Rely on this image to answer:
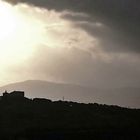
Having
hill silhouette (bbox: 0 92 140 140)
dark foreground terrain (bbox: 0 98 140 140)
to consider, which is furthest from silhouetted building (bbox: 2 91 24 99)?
dark foreground terrain (bbox: 0 98 140 140)

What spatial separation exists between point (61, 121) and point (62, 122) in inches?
19.2

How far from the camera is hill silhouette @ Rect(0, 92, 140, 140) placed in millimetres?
67975

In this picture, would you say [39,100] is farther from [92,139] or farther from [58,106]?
[92,139]

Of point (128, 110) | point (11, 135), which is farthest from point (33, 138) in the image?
point (128, 110)

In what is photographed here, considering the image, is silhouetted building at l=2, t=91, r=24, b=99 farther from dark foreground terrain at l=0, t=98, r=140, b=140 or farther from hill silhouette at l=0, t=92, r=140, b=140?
dark foreground terrain at l=0, t=98, r=140, b=140

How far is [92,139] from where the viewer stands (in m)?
68.4

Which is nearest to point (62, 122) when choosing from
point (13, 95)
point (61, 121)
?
point (61, 121)

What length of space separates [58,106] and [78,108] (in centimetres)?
401

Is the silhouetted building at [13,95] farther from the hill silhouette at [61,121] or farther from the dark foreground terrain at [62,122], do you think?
the dark foreground terrain at [62,122]

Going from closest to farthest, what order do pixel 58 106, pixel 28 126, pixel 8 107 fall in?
pixel 28 126 → pixel 8 107 → pixel 58 106

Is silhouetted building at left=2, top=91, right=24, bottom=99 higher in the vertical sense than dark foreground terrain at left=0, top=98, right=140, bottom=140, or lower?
higher

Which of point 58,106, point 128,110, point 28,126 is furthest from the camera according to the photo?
point 128,110

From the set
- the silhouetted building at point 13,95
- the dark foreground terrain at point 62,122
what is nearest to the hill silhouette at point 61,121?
the dark foreground terrain at point 62,122

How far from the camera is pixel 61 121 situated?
7412 cm
